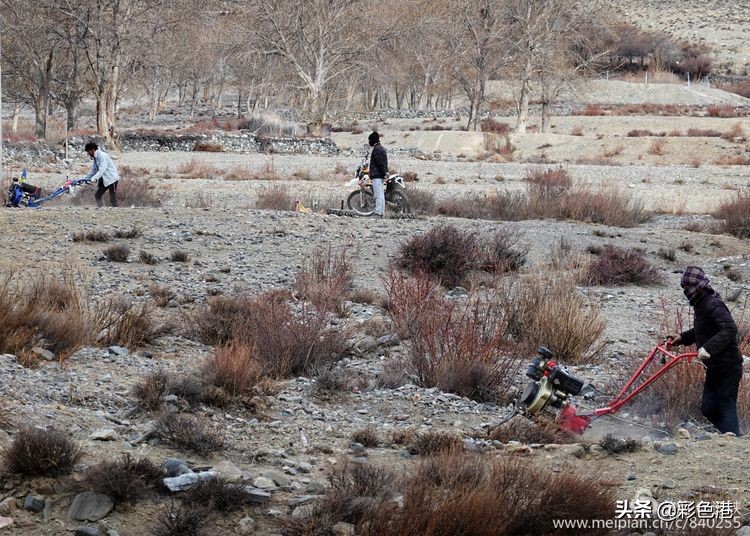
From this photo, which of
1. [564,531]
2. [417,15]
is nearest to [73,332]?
[564,531]

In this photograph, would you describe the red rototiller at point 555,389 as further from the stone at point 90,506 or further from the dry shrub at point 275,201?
the dry shrub at point 275,201

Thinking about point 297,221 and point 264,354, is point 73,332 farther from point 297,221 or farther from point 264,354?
point 297,221

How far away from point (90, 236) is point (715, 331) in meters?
10.6

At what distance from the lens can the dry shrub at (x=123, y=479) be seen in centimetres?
529

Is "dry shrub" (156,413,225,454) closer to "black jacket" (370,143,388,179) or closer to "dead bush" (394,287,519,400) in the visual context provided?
"dead bush" (394,287,519,400)

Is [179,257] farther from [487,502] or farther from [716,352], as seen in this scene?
[487,502]

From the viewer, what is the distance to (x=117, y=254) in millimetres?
14422

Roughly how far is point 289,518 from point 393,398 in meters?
3.25

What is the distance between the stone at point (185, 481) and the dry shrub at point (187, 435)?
71cm

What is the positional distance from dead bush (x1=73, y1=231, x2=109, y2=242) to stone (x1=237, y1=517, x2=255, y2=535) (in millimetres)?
10917

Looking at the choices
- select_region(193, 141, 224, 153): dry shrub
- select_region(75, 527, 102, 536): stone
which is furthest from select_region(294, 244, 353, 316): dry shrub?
select_region(193, 141, 224, 153): dry shrub

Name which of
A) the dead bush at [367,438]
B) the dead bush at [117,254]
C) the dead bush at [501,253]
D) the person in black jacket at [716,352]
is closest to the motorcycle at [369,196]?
the dead bush at [501,253]

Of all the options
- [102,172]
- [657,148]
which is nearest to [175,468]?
[102,172]

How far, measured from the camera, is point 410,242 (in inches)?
638
